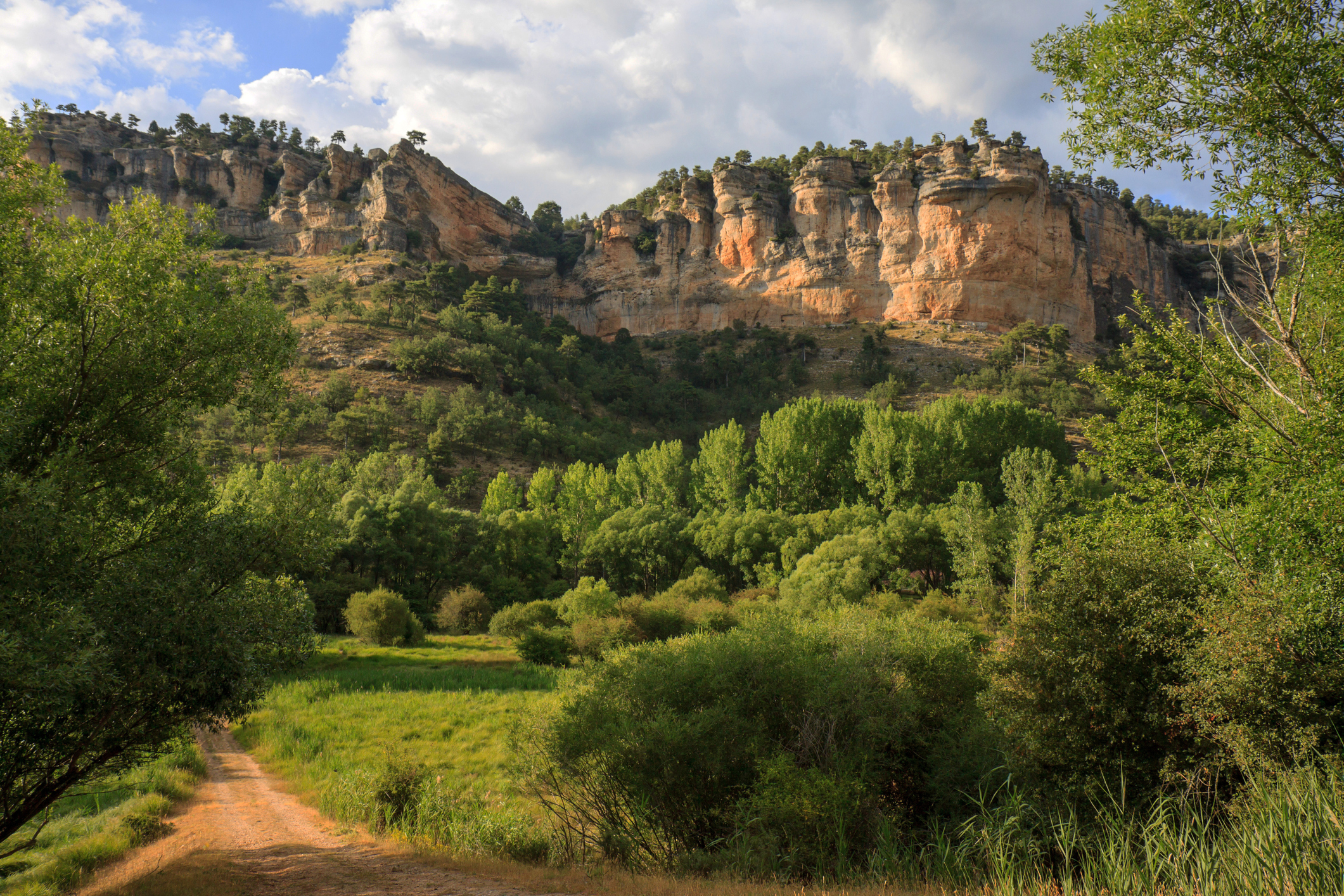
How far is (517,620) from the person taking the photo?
3009cm

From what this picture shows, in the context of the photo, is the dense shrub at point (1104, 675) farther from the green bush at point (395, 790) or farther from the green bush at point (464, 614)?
the green bush at point (464, 614)

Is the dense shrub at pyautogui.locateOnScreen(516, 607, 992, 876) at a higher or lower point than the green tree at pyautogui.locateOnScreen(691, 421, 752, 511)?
lower

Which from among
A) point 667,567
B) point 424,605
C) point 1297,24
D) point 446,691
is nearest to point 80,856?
point 446,691

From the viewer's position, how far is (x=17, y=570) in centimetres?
588

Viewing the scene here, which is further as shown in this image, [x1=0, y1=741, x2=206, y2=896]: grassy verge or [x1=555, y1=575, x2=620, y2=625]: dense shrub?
[x1=555, y1=575, x2=620, y2=625]: dense shrub

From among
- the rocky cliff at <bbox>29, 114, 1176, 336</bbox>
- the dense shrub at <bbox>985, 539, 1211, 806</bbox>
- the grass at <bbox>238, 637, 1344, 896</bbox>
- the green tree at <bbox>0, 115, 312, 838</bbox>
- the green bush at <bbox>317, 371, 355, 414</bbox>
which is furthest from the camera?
the rocky cliff at <bbox>29, 114, 1176, 336</bbox>

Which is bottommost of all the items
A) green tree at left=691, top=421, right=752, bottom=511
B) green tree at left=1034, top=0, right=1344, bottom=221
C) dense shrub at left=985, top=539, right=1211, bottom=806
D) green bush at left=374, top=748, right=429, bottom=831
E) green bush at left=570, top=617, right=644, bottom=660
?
green bush at left=570, top=617, right=644, bottom=660

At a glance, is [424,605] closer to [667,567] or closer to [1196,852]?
[667,567]

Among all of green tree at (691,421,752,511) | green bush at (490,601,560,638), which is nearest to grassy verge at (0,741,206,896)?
green bush at (490,601,560,638)

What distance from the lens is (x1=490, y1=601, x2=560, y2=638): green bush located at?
3002cm

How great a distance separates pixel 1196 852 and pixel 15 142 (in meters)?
13.8

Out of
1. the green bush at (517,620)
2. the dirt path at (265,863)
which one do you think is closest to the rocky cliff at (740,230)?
the green bush at (517,620)

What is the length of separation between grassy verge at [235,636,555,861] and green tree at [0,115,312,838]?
4.20m

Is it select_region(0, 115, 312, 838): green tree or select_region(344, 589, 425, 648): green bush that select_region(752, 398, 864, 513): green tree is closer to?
select_region(344, 589, 425, 648): green bush
